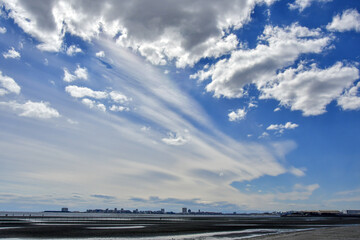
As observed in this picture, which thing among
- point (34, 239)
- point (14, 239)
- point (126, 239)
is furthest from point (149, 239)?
point (14, 239)

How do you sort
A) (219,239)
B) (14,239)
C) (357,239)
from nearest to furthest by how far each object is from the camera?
(357,239)
(14,239)
(219,239)

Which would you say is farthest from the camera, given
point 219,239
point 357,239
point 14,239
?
point 219,239

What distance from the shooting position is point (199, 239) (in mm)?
41906

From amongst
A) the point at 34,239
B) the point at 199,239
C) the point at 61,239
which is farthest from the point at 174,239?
the point at 34,239

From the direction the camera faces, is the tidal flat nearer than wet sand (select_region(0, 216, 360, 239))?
Yes

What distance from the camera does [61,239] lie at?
136ft

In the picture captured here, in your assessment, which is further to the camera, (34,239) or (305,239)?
(34,239)

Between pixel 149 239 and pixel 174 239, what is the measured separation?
390 centimetres

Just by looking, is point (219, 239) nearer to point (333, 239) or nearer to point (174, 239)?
point (174, 239)

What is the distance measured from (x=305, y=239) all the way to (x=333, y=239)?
11.6 feet

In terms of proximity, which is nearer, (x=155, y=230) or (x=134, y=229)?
(x=155, y=230)

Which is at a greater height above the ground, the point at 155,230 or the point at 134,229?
the point at 134,229

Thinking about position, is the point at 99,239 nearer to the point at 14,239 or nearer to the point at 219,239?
the point at 14,239

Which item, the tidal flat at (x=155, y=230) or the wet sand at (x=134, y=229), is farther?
the wet sand at (x=134, y=229)
